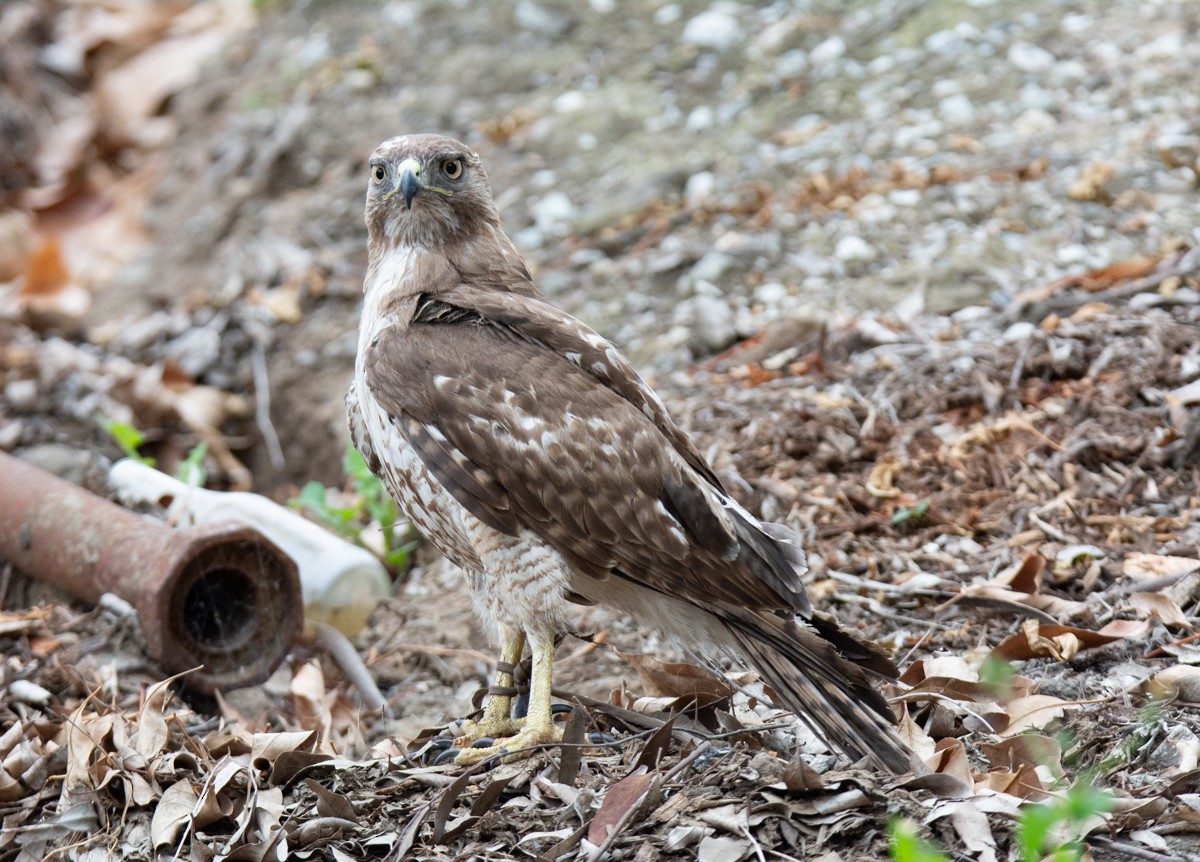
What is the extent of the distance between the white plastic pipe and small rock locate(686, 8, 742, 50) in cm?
389

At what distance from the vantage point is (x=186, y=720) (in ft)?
12.4

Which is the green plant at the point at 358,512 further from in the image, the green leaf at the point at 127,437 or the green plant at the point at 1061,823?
the green plant at the point at 1061,823

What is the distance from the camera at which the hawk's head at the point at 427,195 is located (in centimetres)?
378

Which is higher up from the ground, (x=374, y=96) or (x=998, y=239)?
(x=374, y=96)

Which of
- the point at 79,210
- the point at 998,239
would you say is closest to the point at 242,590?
the point at 998,239

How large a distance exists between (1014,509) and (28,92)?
7882 millimetres

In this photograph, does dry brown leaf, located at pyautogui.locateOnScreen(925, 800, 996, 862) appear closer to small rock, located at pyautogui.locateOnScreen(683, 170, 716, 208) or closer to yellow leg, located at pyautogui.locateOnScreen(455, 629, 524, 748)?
yellow leg, located at pyautogui.locateOnScreen(455, 629, 524, 748)

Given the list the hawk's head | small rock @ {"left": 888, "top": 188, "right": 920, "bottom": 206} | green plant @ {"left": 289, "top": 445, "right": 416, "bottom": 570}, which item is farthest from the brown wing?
small rock @ {"left": 888, "top": 188, "right": 920, "bottom": 206}

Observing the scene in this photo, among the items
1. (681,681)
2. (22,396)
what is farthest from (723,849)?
(22,396)

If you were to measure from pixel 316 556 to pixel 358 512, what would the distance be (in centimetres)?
50

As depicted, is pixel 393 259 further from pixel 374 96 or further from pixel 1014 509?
pixel 374 96

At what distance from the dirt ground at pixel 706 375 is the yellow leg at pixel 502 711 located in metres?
0.14

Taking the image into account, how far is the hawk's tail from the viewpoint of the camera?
2.95 metres

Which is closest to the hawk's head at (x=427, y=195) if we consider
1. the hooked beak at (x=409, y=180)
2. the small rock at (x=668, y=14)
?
the hooked beak at (x=409, y=180)
